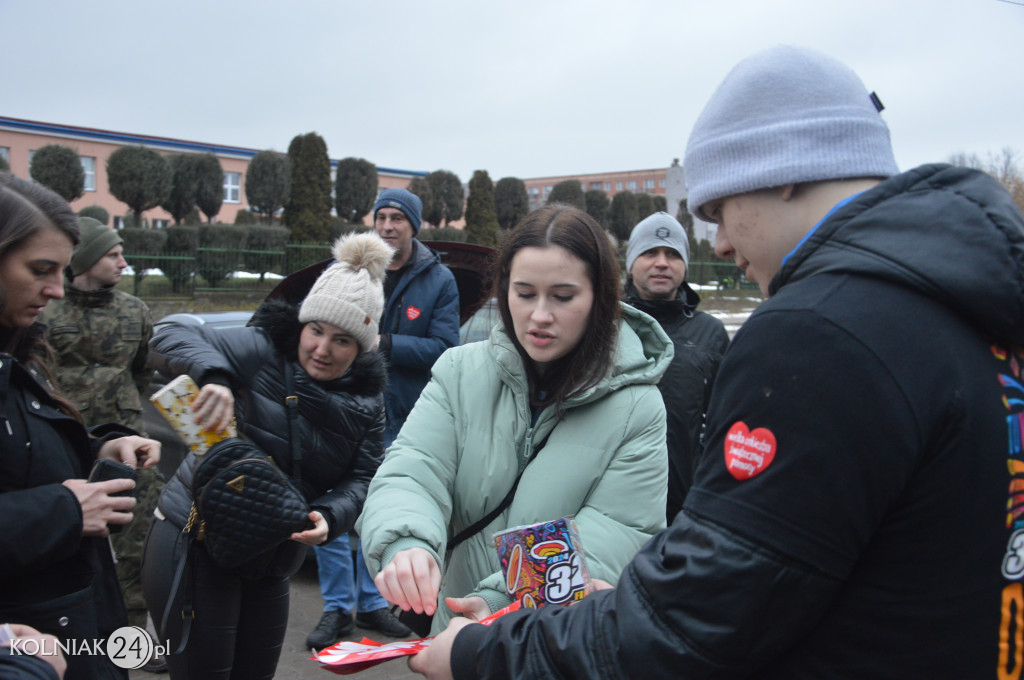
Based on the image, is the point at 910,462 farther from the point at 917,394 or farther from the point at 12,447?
the point at 12,447

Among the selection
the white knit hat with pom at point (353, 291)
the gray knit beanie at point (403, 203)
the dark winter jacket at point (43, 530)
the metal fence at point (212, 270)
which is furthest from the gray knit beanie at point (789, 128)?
the metal fence at point (212, 270)

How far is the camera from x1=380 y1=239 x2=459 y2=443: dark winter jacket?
15.4 ft

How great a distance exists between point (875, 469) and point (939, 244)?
311 mm

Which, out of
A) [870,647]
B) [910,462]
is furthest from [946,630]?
[910,462]

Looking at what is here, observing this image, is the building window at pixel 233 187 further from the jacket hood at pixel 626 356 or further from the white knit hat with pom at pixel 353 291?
the jacket hood at pixel 626 356

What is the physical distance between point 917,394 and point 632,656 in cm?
53

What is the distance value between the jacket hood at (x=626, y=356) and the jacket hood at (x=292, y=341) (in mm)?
1153

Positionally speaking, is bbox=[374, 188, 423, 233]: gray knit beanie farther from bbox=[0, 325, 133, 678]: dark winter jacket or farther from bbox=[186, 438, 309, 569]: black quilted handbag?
bbox=[0, 325, 133, 678]: dark winter jacket

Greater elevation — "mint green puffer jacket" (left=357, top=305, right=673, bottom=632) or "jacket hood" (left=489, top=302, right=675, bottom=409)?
"jacket hood" (left=489, top=302, right=675, bottom=409)

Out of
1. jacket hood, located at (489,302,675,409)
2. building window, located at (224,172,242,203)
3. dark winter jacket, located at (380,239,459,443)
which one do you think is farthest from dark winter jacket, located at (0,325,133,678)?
building window, located at (224,172,242,203)

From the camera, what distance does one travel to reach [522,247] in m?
2.21

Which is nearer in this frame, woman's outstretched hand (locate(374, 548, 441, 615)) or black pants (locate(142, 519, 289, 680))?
woman's outstretched hand (locate(374, 548, 441, 615))

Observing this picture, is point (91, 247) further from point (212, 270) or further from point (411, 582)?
point (212, 270)

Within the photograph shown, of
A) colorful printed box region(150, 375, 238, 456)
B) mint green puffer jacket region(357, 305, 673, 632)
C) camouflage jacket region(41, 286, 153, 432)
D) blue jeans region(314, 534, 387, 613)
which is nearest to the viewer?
mint green puffer jacket region(357, 305, 673, 632)
